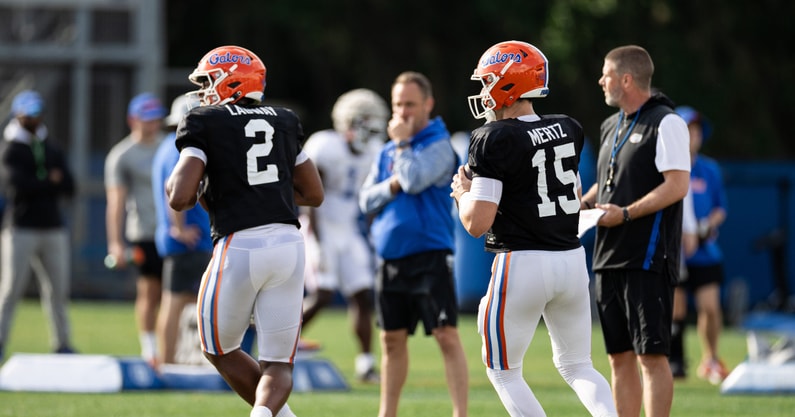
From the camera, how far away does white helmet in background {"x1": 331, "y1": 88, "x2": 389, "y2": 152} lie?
11.6 m

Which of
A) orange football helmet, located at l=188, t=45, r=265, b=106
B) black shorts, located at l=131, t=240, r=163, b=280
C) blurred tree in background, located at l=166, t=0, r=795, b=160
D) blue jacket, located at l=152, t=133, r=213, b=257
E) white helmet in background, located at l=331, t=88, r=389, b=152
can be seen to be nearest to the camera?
orange football helmet, located at l=188, t=45, r=265, b=106

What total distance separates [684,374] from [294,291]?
19.8 ft

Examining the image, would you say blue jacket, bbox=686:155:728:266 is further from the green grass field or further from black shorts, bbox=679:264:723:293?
the green grass field

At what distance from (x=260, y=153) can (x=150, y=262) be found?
18.3 ft

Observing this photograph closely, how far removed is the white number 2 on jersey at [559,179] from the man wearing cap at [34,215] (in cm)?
709

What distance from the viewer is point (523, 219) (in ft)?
21.7

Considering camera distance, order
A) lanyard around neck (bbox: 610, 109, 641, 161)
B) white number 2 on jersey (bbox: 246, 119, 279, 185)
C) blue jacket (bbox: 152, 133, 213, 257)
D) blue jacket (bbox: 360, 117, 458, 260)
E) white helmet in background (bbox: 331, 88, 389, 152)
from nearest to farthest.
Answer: white number 2 on jersey (bbox: 246, 119, 279, 185)
lanyard around neck (bbox: 610, 109, 641, 161)
blue jacket (bbox: 360, 117, 458, 260)
blue jacket (bbox: 152, 133, 213, 257)
white helmet in background (bbox: 331, 88, 389, 152)

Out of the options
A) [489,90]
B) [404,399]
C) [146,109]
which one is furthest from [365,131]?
[489,90]

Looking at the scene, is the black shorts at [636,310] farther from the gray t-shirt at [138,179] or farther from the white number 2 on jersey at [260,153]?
the gray t-shirt at [138,179]

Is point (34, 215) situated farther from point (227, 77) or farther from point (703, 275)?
point (703, 275)

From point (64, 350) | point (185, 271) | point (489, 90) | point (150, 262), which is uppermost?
point (489, 90)

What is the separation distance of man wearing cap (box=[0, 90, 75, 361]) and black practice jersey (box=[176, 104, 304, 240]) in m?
6.05

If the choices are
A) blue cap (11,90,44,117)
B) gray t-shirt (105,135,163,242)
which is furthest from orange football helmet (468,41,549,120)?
blue cap (11,90,44,117)

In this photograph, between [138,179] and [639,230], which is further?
[138,179]
